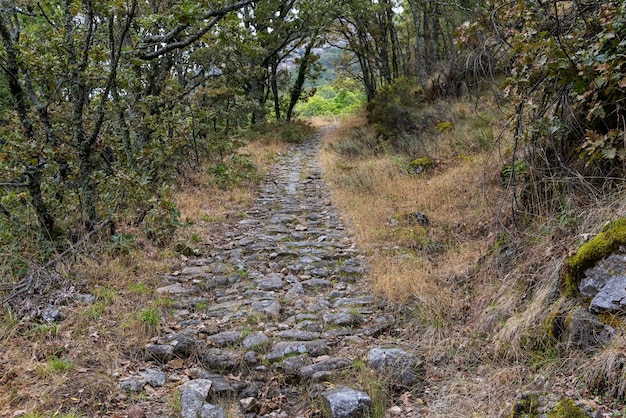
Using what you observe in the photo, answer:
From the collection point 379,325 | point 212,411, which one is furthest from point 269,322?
point 212,411

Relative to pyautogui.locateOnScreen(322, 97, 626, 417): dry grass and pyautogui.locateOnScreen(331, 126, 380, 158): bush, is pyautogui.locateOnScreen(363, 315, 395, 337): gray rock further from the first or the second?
pyautogui.locateOnScreen(331, 126, 380, 158): bush

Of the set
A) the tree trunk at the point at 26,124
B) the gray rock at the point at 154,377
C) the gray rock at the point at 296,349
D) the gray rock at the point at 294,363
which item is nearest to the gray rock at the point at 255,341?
the gray rock at the point at 296,349

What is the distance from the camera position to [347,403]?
130 inches

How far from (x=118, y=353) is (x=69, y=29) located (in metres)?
4.03

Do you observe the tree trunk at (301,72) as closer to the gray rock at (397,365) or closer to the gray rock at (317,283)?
the gray rock at (317,283)

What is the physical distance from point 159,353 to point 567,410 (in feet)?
10.6

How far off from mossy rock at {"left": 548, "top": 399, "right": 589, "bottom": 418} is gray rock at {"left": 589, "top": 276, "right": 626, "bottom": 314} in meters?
0.76

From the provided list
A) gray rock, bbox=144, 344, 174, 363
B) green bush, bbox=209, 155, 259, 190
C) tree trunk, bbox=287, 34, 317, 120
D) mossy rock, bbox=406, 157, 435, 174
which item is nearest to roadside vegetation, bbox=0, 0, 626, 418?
gray rock, bbox=144, 344, 174, 363

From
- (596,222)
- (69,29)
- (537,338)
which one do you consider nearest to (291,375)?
(537,338)

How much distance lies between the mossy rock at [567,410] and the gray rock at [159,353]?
3079 mm

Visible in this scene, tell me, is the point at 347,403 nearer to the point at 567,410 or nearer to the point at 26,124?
the point at 567,410

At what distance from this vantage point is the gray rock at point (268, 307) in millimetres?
4929

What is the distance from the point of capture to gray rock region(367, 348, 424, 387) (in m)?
3.66

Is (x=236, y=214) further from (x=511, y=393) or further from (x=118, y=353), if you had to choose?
→ (x=511, y=393)
